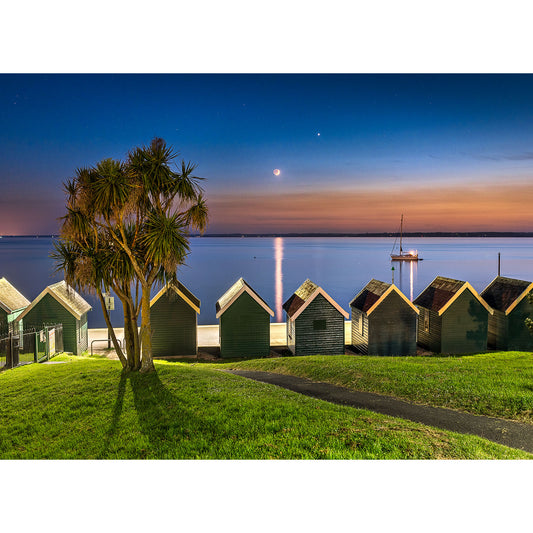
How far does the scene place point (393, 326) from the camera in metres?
23.8

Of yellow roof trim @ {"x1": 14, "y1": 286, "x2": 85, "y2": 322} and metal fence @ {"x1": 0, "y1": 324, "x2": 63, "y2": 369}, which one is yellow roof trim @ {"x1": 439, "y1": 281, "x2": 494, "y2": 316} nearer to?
yellow roof trim @ {"x1": 14, "y1": 286, "x2": 85, "y2": 322}

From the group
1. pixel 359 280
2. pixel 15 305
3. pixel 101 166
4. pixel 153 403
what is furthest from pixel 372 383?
pixel 359 280

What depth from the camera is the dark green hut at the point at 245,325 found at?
75.1 ft

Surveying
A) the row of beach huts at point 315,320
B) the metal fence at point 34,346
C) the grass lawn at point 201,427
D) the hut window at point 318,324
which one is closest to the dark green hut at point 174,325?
the row of beach huts at point 315,320

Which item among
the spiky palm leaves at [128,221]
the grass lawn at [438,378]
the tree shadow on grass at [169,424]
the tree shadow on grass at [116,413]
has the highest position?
the spiky palm leaves at [128,221]

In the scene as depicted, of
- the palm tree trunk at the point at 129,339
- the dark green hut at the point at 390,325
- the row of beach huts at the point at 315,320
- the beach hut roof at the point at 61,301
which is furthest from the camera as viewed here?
the dark green hut at the point at 390,325

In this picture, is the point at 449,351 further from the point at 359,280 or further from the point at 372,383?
the point at 359,280

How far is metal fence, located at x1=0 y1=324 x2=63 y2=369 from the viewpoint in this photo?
18.9 m

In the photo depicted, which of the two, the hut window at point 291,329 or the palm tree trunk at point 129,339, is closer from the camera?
the palm tree trunk at point 129,339

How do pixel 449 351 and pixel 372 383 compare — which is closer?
pixel 372 383

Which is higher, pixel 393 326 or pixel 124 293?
pixel 124 293

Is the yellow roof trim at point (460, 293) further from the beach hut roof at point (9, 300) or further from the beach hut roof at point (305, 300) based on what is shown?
the beach hut roof at point (9, 300)

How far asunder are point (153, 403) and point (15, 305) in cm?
1817

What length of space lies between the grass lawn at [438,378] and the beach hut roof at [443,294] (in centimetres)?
445
